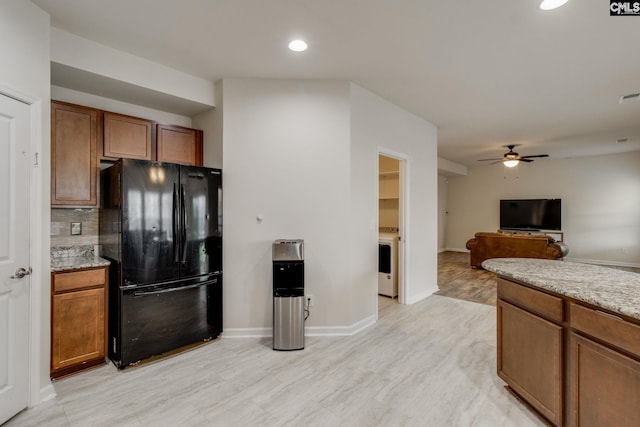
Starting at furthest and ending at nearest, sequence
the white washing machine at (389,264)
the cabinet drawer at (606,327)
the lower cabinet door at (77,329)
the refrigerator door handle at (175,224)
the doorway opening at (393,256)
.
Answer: the white washing machine at (389,264) < the doorway opening at (393,256) < the refrigerator door handle at (175,224) < the lower cabinet door at (77,329) < the cabinet drawer at (606,327)

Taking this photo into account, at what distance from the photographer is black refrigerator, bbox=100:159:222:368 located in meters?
2.55

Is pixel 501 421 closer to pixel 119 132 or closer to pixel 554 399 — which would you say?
pixel 554 399

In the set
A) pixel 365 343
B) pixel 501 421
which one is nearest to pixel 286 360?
pixel 365 343

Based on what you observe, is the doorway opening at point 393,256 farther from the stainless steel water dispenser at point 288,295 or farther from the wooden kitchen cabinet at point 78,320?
the wooden kitchen cabinet at point 78,320

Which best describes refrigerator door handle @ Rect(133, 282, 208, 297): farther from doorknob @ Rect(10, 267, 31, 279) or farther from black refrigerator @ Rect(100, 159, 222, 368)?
doorknob @ Rect(10, 267, 31, 279)

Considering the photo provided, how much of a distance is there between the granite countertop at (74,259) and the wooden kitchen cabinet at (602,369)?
3.45 meters

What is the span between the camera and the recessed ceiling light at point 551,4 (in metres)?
2.00

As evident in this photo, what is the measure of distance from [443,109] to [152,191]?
3.82 meters

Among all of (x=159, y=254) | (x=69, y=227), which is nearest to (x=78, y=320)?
(x=159, y=254)

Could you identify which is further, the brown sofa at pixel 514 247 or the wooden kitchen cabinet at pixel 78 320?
the brown sofa at pixel 514 247

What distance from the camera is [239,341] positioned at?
123 inches

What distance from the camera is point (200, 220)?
9.72ft

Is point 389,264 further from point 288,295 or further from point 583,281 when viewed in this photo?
point 583,281

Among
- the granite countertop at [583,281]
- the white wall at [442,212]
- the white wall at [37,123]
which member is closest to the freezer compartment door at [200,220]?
the white wall at [37,123]
